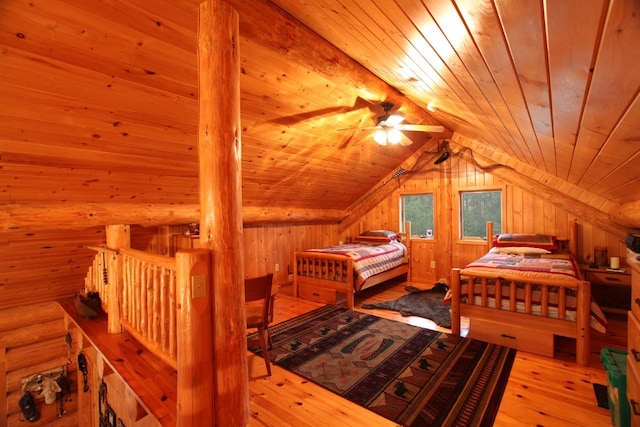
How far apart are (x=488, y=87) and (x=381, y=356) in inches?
88.4

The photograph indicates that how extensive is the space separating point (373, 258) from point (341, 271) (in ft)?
Result: 1.99

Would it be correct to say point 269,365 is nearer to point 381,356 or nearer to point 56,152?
point 381,356

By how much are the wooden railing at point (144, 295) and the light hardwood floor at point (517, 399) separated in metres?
0.79

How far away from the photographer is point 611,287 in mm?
3652

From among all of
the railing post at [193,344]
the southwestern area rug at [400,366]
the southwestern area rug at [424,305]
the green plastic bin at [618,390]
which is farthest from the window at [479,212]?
the railing post at [193,344]

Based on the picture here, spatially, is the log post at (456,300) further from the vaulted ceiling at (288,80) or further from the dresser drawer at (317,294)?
the dresser drawer at (317,294)

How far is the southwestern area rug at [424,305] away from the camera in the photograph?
11.6 ft

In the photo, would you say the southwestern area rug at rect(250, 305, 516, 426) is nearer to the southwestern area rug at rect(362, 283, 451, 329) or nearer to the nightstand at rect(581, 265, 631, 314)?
the southwestern area rug at rect(362, 283, 451, 329)

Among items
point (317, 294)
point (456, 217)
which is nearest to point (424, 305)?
point (317, 294)

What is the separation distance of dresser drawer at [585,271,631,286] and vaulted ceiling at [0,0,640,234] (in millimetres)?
689

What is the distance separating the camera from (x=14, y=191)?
7.30ft

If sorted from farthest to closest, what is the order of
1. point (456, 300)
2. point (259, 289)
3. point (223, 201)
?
point (456, 300) → point (259, 289) → point (223, 201)

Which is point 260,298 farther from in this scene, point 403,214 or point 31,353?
point 403,214

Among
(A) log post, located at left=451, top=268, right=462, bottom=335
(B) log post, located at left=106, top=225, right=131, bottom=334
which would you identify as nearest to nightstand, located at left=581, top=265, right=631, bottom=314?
(A) log post, located at left=451, top=268, right=462, bottom=335
